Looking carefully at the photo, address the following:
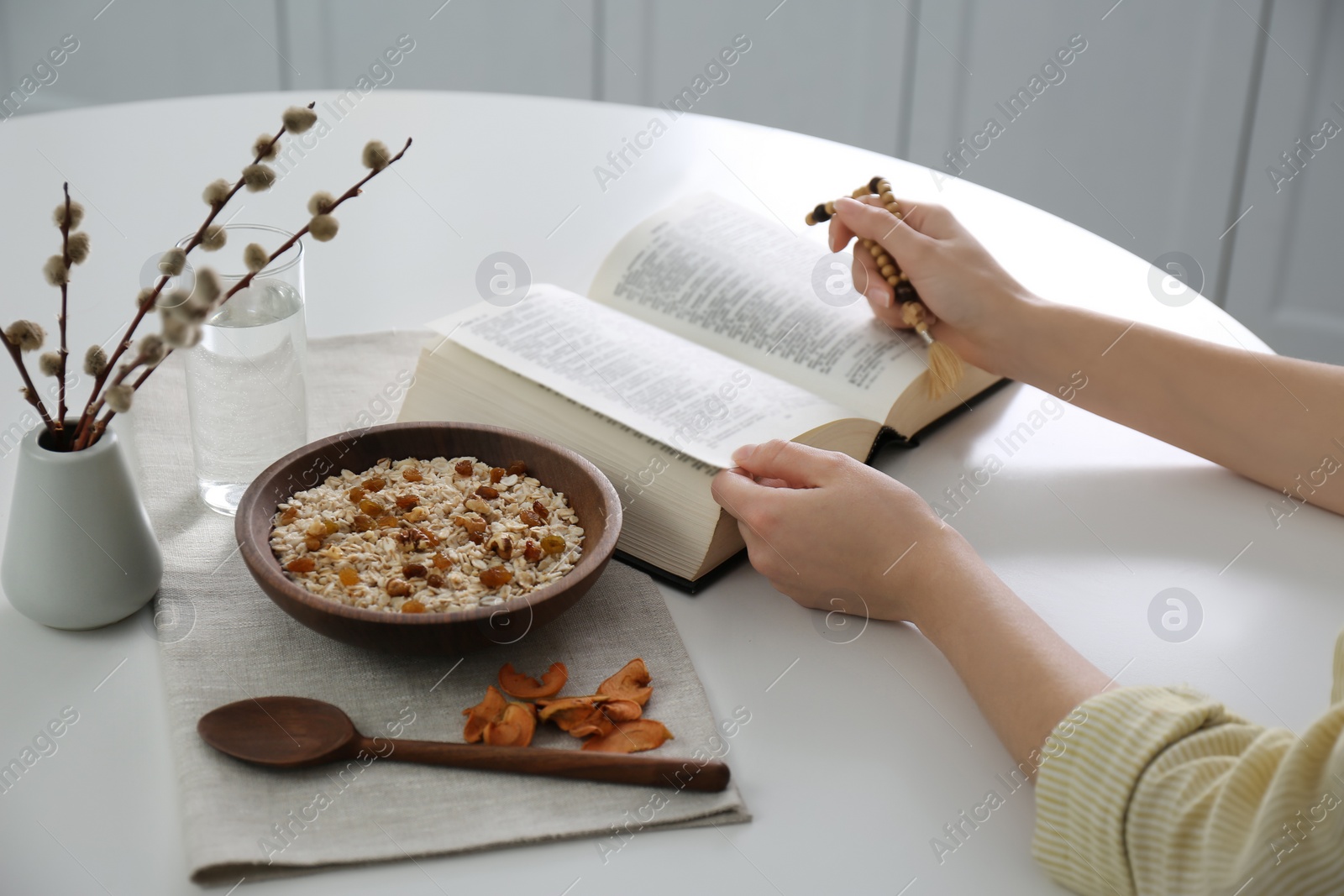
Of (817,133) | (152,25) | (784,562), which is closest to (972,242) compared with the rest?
(784,562)

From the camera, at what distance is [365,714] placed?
2.78ft

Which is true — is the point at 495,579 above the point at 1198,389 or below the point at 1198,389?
below

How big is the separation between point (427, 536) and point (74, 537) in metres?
0.26

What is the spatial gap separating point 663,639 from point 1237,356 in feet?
Answer: 2.18

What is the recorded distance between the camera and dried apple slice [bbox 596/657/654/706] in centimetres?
87

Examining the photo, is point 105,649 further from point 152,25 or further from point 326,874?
point 152,25

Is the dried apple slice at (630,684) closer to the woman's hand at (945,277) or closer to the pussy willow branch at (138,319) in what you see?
the pussy willow branch at (138,319)

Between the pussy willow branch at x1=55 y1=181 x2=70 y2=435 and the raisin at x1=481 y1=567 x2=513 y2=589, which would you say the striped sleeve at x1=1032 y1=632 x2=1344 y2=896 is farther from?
the pussy willow branch at x1=55 y1=181 x2=70 y2=435

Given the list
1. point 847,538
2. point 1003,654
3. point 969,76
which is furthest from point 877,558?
point 969,76

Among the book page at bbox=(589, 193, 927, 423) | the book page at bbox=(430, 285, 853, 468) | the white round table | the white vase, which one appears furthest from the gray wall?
the white vase

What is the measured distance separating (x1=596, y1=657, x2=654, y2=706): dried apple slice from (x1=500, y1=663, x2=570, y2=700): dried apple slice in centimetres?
3

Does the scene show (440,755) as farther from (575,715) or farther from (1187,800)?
(1187,800)

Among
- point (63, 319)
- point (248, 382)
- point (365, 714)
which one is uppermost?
point (63, 319)

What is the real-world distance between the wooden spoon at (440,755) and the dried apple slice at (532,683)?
0.21 feet
